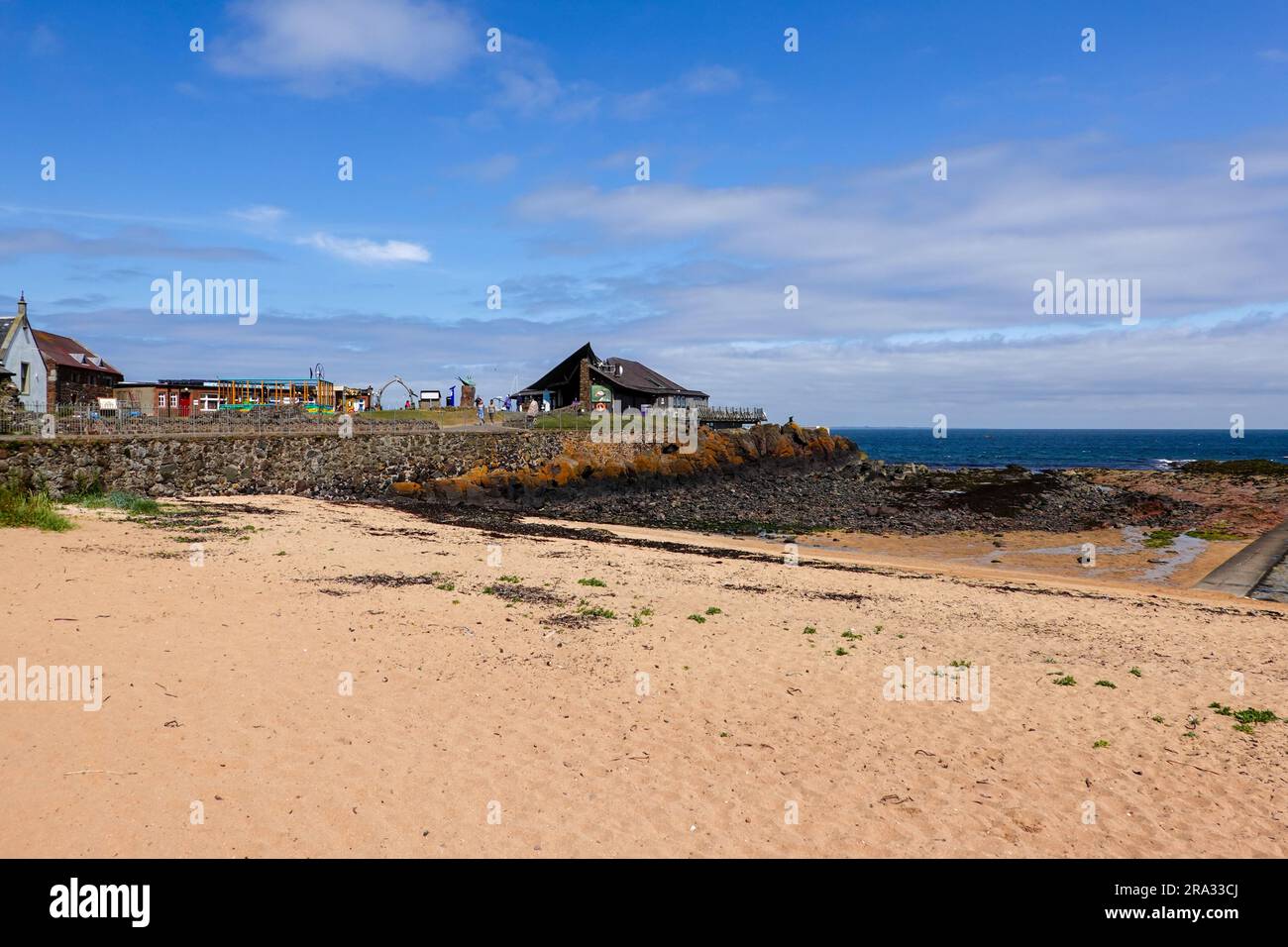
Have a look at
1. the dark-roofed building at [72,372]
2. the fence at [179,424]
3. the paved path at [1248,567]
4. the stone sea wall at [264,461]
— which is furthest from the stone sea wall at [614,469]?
the dark-roofed building at [72,372]

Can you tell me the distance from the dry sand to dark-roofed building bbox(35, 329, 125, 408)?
1851 inches

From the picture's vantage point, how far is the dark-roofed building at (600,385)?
218 ft

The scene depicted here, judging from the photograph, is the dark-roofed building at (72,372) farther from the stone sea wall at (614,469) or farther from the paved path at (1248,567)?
the paved path at (1248,567)

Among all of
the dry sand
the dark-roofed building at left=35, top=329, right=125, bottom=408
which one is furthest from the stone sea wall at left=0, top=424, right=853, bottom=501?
the dark-roofed building at left=35, top=329, right=125, bottom=408

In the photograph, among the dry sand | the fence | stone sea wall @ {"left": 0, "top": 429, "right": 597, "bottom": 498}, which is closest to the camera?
the dry sand

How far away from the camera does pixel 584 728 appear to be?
900 centimetres

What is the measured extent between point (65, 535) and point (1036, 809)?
20.9 metres

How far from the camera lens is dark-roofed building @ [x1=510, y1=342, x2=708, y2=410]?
66562 millimetres

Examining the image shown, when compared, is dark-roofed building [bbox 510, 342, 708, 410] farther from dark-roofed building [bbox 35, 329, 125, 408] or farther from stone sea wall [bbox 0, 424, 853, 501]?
dark-roofed building [bbox 35, 329, 125, 408]

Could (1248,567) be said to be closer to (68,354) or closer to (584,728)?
(584,728)

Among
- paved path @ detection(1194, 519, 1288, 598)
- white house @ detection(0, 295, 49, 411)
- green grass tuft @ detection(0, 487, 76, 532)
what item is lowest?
paved path @ detection(1194, 519, 1288, 598)

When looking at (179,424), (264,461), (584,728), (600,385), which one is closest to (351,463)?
(264,461)
